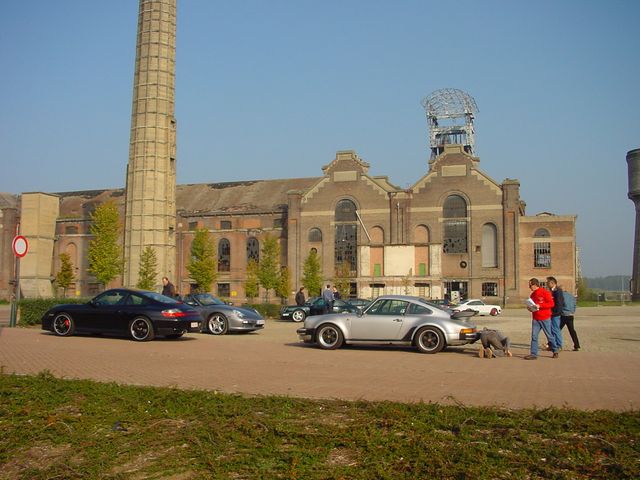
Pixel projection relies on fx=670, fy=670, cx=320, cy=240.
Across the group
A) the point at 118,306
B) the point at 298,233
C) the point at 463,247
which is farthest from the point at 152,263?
the point at 118,306

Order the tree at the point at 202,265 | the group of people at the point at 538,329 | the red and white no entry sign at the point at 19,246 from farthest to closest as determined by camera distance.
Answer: the tree at the point at 202,265, the red and white no entry sign at the point at 19,246, the group of people at the point at 538,329

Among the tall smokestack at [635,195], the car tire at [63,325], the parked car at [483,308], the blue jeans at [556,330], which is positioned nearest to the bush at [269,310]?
the parked car at [483,308]

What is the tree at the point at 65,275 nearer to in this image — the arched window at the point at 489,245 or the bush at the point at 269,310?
the bush at the point at 269,310

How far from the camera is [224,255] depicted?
70.2 meters

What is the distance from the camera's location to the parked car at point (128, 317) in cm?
1755

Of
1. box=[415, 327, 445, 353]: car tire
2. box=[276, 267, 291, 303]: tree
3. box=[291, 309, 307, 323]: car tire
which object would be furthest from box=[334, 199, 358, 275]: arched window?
box=[415, 327, 445, 353]: car tire

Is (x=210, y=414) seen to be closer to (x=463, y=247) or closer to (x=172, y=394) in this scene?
(x=172, y=394)

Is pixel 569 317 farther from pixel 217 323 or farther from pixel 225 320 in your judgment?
pixel 217 323

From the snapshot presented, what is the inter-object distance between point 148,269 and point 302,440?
153ft

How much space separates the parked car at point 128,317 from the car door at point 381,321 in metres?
4.63

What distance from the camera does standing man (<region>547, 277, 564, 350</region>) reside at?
15570 millimetres

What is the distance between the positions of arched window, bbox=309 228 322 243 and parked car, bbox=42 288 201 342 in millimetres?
46437

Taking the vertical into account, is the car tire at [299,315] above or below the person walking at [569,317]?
below

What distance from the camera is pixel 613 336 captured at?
21.3 metres
